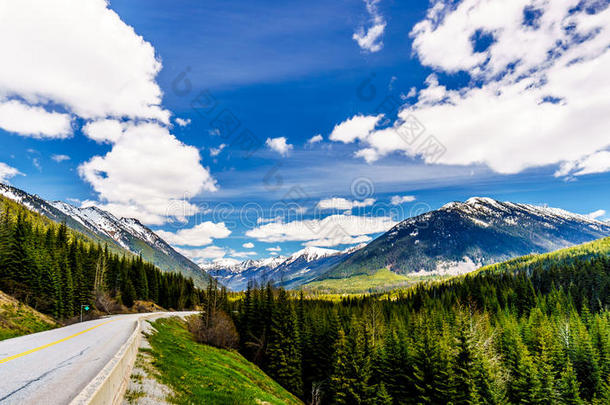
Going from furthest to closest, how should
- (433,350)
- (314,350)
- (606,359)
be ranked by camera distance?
(314,350) < (606,359) < (433,350)

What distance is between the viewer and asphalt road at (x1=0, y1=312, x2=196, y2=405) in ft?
31.3

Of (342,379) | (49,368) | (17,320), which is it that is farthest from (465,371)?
(17,320)

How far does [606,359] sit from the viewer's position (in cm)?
5872

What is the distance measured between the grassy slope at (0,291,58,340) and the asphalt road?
79.1 feet

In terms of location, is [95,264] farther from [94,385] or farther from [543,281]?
[543,281]

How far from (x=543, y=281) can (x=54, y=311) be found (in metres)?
177

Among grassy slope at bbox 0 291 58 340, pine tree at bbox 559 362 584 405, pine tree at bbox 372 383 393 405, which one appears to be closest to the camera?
grassy slope at bbox 0 291 58 340

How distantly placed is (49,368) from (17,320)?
39.6m

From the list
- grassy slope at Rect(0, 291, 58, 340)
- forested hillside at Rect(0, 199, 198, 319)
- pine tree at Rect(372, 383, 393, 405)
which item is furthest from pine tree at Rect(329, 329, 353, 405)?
forested hillside at Rect(0, 199, 198, 319)

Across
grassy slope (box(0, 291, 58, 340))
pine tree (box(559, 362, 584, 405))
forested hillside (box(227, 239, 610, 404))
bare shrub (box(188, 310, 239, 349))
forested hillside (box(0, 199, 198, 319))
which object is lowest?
pine tree (box(559, 362, 584, 405))

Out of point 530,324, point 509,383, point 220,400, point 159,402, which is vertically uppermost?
point 159,402

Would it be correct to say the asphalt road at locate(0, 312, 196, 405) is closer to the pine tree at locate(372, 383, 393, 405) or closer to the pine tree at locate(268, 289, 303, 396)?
the pine tree at locate(372, 383, 393, 405)

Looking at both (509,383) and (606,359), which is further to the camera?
(606,359)

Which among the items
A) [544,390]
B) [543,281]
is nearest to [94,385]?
[544,390]
